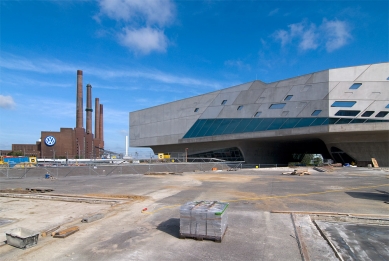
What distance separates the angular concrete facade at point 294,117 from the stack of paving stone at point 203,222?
35182 millimetres

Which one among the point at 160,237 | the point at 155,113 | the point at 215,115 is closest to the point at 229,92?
the point at 215,115

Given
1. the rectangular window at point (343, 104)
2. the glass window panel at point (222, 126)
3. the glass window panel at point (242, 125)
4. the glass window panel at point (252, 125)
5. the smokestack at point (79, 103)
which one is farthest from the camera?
the smokestack at point (79, 103)

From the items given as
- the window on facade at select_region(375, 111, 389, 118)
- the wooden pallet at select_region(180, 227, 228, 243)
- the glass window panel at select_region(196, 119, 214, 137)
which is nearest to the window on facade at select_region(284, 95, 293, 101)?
the window on facade at select_region(375, 111, 389, 118)

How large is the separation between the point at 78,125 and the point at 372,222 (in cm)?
7472

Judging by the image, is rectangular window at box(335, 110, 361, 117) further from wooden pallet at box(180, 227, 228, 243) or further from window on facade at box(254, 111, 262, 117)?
wooden pallet at box(180, 227, 228, 243)

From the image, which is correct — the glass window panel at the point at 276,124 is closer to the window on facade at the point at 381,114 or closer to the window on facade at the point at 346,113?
the window on facade at the point at 346,113

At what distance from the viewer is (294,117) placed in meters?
41.4

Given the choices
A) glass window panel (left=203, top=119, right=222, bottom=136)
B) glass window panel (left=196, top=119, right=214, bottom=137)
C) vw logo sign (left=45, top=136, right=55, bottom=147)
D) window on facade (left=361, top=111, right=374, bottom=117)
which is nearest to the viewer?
window on facade (left=361, top=111, right=374, bottom=117)

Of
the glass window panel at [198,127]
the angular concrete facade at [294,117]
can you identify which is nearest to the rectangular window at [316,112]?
the angular concrete facade at [294,117]

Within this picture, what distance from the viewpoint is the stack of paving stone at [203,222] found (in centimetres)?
685

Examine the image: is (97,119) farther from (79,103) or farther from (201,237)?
(201,237)

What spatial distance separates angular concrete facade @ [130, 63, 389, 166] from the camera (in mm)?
36969

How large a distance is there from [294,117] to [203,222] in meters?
37.7

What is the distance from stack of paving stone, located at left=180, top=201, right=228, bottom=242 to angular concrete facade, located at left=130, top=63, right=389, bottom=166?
35182mm
